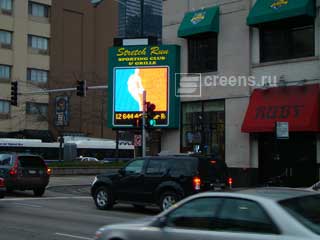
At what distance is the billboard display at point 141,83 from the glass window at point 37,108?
40.5 m

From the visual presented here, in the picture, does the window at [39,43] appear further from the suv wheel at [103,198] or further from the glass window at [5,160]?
the suv wheel at [103,198]

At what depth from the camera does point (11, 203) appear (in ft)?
66.7

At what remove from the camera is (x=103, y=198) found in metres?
19.1

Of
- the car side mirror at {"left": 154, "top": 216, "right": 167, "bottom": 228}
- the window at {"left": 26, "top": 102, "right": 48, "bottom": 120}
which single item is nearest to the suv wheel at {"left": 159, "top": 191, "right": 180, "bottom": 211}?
the car side mirror at {"left": 154, "top": 216, "right": 167, "bottom": 228}

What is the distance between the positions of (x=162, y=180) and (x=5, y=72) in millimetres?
54043

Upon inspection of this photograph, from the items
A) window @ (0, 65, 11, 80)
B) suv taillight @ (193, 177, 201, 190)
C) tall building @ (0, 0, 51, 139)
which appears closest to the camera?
suv taillight @ (193, 177, 201, 190)

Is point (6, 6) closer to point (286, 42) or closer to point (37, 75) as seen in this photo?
point (37, 75)

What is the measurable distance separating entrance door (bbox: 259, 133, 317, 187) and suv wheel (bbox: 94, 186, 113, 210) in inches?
278

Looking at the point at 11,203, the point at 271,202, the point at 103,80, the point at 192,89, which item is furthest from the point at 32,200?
the point at 103,80

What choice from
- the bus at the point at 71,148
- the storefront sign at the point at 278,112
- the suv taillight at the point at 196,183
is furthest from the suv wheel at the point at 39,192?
the bus at the point at 71,148

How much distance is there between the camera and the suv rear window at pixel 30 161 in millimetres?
23844

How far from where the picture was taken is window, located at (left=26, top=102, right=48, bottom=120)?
227ft

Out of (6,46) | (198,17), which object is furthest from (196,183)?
(6,46)

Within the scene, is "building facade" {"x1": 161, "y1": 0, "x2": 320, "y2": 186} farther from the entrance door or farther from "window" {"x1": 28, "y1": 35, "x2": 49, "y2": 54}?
"window" {"x1": 28, "y1": 35, "x2": 49, "y2": 54}
